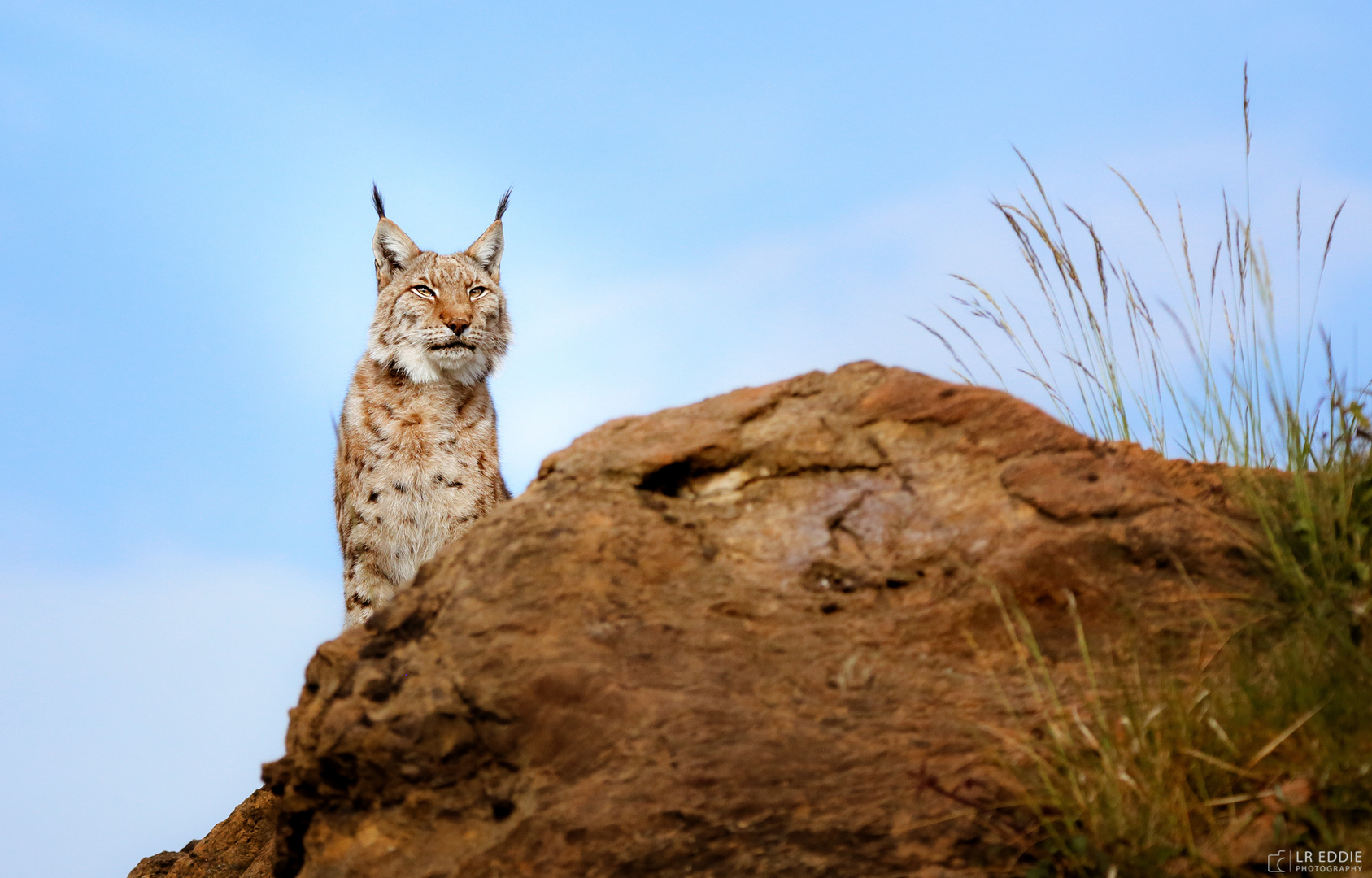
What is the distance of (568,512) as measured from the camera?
15.0 ft

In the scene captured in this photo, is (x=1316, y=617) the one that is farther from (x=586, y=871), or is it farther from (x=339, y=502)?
(x=339, y=502)

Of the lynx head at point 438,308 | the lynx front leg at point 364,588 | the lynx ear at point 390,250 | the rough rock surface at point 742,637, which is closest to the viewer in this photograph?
the rough rock surface at point 742,637

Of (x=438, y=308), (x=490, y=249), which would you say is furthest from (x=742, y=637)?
(x=490, y=249)

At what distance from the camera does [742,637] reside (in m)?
4.20

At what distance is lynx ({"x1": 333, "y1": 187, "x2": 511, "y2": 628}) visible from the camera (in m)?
7.49

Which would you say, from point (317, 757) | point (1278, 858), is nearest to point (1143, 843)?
point (1278, 858)

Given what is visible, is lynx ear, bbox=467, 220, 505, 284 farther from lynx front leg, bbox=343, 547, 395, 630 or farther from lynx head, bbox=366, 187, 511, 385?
lynx front leg, bbox=343, 547, 395, 630

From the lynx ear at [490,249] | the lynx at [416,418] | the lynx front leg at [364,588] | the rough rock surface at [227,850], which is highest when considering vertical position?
the lynx ear at [490,249]

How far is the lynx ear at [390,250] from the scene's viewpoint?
8.38m

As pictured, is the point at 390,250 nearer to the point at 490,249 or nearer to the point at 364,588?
the point at 490,249

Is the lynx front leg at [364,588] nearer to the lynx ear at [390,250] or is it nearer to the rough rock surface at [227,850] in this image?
the rough rock surface at [227,850]

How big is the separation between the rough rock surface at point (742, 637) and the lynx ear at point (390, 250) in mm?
4035

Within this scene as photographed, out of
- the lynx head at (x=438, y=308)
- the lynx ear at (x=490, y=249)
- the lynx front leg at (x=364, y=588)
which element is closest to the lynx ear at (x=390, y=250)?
the lynx head at (x=438, y=308)

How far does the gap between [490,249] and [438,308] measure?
880 mm
